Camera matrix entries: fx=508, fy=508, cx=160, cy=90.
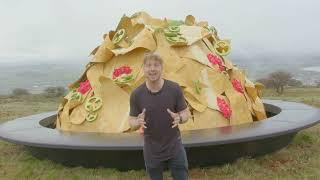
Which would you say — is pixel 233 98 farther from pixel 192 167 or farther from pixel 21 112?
pixel 21 112

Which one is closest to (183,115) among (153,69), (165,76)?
(153,69)

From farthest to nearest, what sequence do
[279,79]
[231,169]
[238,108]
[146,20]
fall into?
1. [279,79]
2. [146,20]
3. [238,108]
4. [231,169]

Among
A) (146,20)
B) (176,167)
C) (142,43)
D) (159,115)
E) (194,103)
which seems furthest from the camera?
(146,20)

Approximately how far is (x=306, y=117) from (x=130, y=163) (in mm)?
3028

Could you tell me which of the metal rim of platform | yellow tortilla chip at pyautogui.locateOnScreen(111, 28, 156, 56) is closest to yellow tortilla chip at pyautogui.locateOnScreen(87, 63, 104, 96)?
yellow tortilla chip at pyautogui.locateOnScreen(111, 28, 156, 56)

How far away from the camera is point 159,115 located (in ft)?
14.4

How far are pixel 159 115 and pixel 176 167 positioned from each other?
1.70ft

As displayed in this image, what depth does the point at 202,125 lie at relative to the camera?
759 centimetres

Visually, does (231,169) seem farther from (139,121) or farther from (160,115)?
(139,121)

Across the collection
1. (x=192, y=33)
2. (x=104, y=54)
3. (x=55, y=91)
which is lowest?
(x=55, y=91)

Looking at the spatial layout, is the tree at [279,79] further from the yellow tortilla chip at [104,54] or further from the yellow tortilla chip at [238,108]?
the yellow tortilla chip at [104,54]

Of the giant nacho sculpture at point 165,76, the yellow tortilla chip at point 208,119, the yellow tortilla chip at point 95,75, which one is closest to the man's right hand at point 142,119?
the giant nacho sculpture at point 165,76

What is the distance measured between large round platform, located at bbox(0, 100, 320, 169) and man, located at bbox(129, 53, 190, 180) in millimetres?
1735

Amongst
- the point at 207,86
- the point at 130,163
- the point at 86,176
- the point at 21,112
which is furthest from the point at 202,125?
the point at 21,112
